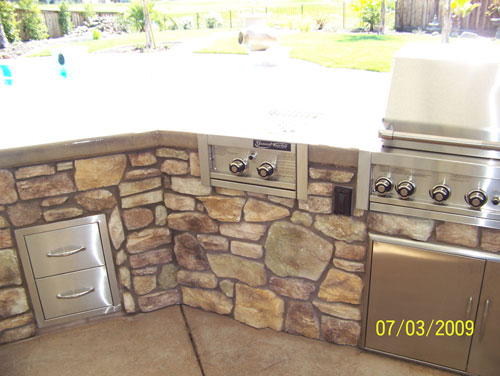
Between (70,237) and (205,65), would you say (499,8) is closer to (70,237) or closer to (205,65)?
(205,65)

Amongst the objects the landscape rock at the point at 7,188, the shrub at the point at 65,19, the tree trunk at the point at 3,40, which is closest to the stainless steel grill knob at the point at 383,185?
the landscape rock at the point at 7,188

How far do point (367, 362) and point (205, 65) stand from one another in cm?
198

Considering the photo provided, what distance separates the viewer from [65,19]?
2.43 metres

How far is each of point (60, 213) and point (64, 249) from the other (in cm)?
Answer: 17

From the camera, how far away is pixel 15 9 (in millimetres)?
2350

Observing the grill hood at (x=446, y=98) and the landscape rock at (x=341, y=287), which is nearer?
the grill hood at (x=446, y=98)

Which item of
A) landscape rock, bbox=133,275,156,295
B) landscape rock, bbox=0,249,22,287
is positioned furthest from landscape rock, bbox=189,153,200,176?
landscape rock, bbox=0,249,22,287

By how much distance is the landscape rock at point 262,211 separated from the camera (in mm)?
1803

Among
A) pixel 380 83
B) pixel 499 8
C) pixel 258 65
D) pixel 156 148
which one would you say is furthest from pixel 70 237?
pixel 499 8

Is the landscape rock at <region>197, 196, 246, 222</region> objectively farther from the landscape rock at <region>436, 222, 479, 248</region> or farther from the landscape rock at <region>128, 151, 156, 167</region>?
the landscape rock at <region>436, 222, 479, 248</region>

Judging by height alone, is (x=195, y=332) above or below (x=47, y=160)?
below

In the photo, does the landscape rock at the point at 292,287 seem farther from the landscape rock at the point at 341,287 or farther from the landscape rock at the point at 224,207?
the landscape rock at the point at 224,207

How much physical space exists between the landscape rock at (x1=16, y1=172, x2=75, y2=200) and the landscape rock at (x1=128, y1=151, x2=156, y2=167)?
0.26m

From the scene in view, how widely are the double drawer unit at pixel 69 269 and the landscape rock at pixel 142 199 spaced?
115 mm
